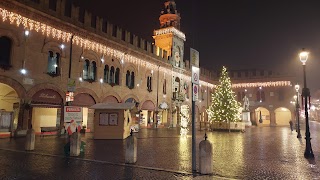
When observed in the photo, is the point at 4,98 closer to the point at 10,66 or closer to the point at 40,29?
the point at 10,66

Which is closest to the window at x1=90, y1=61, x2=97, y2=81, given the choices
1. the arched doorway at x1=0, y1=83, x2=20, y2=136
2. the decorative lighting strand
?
the decorative lighting strand

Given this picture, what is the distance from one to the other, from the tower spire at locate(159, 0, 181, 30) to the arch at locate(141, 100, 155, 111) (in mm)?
12909

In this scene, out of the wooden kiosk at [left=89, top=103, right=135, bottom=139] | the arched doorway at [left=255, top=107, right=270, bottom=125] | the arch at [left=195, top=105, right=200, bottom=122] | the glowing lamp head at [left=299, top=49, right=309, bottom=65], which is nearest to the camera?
the glowing lamp head at [left=299, top=49, right=309, bottom=65]

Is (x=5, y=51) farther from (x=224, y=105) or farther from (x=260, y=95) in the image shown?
(x=260, y=95)

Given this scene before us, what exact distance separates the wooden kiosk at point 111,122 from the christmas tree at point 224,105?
13.4 metres

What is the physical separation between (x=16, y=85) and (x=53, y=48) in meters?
4.35

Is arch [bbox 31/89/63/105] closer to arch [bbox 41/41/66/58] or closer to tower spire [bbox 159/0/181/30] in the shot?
arch [bbox 41/41/66/58]

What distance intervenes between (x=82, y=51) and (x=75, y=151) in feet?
47.6

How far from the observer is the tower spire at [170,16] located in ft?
124

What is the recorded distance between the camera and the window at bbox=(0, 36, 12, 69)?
1720cm

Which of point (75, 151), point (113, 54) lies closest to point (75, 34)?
point (113, 54)

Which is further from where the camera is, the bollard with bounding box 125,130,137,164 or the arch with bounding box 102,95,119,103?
the arch with bounding box 102,95,119,103

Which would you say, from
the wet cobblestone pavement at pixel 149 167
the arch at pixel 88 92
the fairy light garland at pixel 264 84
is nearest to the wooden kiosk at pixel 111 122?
the arch at pixel 88 92

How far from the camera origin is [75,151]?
33.6 ft
